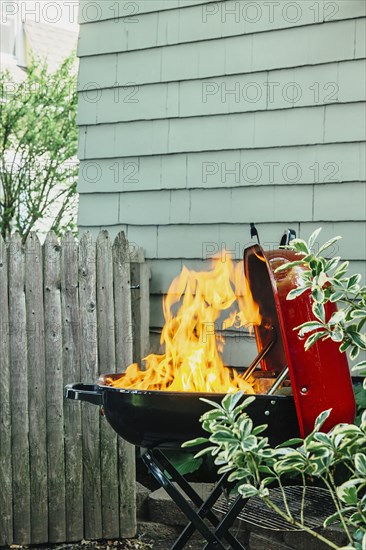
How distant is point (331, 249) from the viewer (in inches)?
181

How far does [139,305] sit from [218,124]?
1.16 metres

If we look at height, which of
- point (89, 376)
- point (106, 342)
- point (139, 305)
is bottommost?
point (89, 376)

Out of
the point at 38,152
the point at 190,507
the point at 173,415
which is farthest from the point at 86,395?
the point at 38,152

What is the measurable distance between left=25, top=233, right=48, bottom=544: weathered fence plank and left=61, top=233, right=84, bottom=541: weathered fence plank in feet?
0.38

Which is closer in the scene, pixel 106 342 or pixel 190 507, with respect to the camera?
pixel 190 507

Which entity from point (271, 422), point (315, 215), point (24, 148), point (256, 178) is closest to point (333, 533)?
point (271, 422)

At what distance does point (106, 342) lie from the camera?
4492 mm

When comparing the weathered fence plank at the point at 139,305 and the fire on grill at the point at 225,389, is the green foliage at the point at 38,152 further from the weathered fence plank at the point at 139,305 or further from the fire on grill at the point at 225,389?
the fire on grill at the point at 225,389

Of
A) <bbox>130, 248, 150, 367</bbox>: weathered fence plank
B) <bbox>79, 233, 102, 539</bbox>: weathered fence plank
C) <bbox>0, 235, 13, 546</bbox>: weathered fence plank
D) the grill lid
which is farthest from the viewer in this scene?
<bbox>130, 248, 150, 367</bbox>: weathered fence plank

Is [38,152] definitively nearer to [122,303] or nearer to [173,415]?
[122,303]

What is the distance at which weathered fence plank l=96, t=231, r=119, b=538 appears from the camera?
4.43 metres

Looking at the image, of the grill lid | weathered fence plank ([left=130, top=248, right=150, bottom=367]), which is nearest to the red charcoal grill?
the grill lid

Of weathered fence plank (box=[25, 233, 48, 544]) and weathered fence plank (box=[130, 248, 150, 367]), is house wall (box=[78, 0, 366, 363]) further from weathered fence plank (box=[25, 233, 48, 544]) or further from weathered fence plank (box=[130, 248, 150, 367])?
weathered fence plank (box=[25, 233, 48, 544])

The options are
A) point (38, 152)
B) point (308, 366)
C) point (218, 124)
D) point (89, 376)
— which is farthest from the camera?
point (38, 152)
